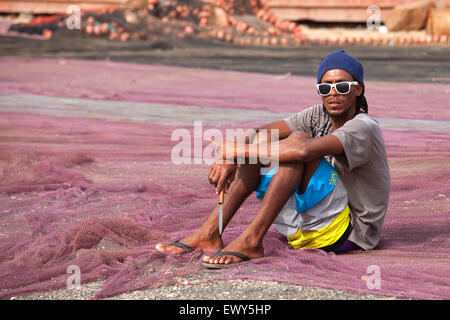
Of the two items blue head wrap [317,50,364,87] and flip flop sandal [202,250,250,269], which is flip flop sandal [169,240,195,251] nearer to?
flip flop sandal [202,250,250,269]

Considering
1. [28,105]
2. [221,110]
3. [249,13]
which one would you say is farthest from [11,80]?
[249,13]

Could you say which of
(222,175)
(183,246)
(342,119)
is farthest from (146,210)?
(342,119)

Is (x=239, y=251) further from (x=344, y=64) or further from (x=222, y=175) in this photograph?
(x=344, y=64)

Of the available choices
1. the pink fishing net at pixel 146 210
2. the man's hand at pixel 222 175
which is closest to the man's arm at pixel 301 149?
the man's hand at pixel 222 175

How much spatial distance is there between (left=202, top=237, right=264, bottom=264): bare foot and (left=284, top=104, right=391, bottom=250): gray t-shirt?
450 mm

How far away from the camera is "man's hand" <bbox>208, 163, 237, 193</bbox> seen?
10.3 ft

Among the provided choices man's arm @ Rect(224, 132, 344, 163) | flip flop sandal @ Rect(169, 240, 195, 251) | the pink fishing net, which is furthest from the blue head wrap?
flip flop sandal @ Rect(169, 240, 195, 251)

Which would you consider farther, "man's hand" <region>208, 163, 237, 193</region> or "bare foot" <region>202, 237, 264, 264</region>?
"man's hand" <region>208, 163, 237, 193</region>

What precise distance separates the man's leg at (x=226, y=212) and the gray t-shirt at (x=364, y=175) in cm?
39

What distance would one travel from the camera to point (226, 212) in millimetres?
3227

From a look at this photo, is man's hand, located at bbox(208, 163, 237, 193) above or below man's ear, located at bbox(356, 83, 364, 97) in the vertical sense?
below

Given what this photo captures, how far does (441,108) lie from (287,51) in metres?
5.36

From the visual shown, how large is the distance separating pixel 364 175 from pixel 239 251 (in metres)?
0.66
